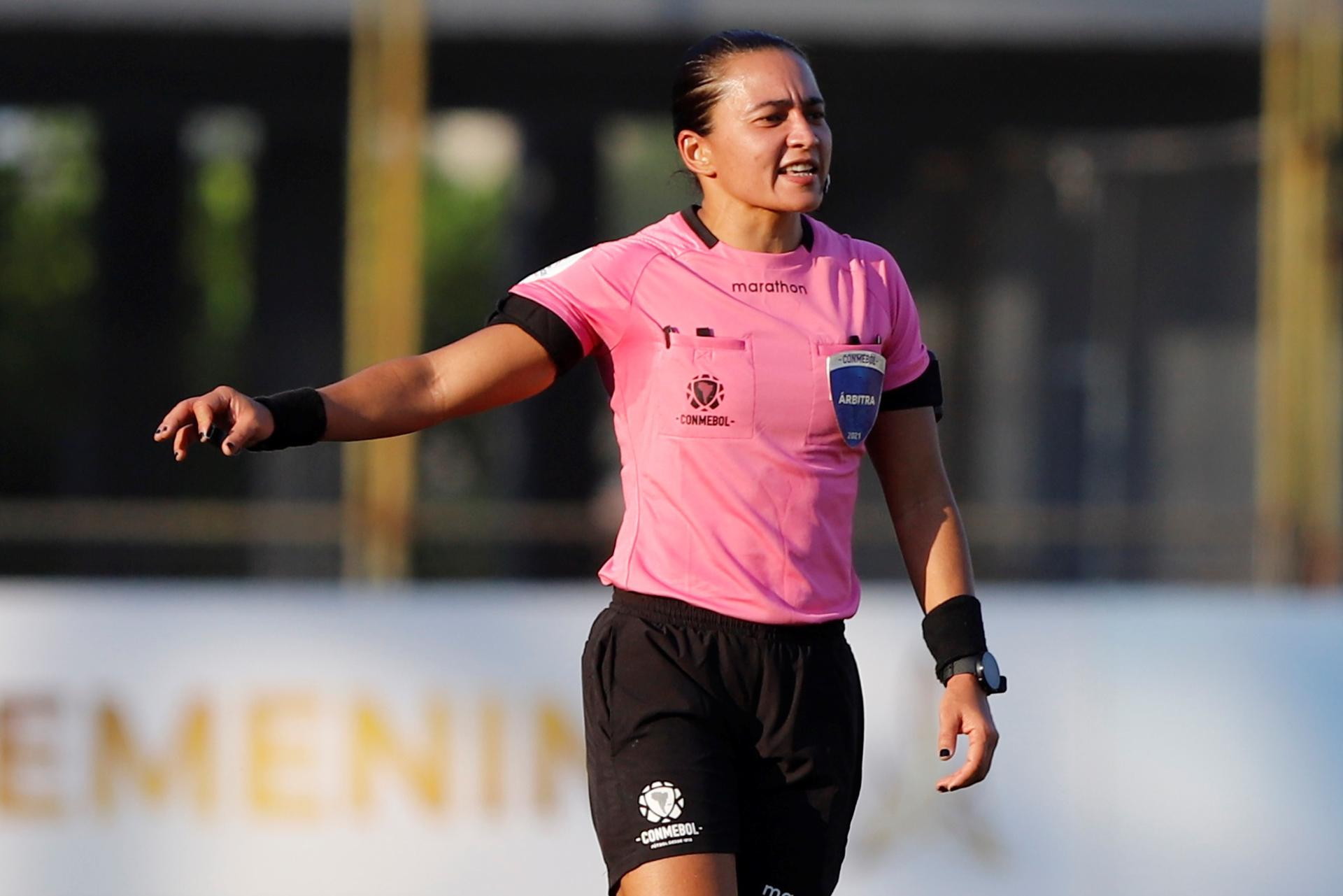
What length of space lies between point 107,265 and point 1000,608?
38.2ft

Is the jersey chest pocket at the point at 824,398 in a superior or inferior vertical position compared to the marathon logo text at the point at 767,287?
inferior

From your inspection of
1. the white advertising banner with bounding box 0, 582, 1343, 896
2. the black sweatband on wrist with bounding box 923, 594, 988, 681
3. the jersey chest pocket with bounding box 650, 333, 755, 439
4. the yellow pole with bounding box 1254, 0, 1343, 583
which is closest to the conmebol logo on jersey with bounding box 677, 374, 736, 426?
the jersey chest pocket with bounding box 650, 333, 755, 439

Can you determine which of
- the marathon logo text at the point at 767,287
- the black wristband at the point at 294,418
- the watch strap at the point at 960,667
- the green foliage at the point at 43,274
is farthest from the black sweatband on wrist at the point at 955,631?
the green foliage at the point at 43,274

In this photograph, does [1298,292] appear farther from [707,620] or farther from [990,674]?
[707,620]

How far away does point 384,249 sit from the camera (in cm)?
1020

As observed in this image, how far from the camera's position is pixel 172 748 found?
6242 millimetres

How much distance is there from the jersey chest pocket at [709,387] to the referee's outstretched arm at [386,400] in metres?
0.22

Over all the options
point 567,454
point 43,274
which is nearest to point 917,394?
point 567,454

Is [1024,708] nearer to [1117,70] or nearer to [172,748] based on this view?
[172,748]

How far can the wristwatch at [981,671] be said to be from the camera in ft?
11.6

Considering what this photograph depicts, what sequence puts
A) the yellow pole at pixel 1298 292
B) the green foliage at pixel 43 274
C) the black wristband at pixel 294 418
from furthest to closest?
the green foliage at pixel 43 274 → the yellow pole at pixel 1298 292 → the black wristband at pixel 294 418

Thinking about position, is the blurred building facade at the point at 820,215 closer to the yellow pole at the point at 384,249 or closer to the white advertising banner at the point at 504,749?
the yellow pole at the point at 384,249

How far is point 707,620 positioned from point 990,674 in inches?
20.5

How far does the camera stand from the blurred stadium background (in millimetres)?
6297
